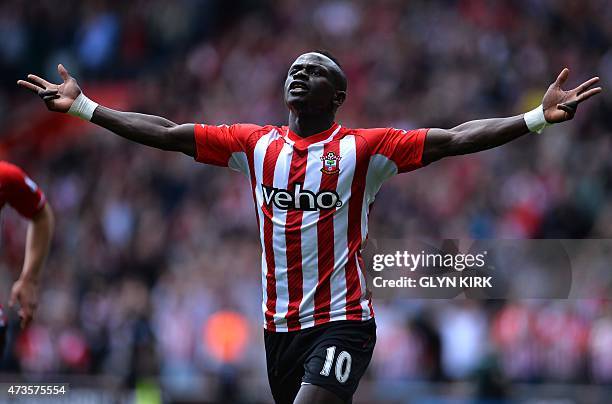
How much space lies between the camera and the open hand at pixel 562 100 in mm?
5688

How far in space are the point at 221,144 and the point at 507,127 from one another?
1.55 meters

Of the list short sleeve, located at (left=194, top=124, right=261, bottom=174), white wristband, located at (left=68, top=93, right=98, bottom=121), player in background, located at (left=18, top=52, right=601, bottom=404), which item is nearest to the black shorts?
player in background, located at (left=18, top=52, right=601, bottom=404)

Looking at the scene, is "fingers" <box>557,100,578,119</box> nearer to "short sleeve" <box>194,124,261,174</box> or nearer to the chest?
the chest

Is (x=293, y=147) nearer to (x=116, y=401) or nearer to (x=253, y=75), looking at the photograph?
(x=116, y=401)

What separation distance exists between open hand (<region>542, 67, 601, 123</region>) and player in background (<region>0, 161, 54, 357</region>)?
2.92 m

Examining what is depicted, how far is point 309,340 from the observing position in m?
5.86

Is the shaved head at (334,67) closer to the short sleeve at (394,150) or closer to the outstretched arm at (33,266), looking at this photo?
the short sleeve at (394,150)

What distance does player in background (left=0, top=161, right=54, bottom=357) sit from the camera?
20.9 feet

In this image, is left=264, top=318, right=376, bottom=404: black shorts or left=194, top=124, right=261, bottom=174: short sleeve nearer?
left=264, top=318, right=376, bottom=404: black shorts

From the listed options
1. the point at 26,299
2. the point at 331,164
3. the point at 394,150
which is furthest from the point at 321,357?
the point at 26,299

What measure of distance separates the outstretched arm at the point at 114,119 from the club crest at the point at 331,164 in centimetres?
75

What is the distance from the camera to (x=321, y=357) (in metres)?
5.67

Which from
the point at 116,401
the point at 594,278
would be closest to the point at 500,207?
the point at 594,278

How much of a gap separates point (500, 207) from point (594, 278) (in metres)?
3.19
